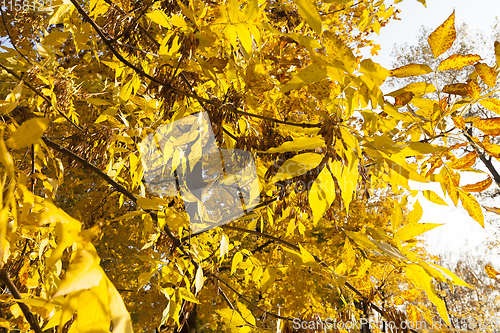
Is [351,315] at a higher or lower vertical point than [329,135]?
lower

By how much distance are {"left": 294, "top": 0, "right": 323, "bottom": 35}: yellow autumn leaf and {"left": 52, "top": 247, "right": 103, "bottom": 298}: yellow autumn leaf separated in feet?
1.65

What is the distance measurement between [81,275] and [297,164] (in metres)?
0.45

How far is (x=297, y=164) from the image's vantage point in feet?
2.03

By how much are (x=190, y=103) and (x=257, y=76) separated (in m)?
0.47

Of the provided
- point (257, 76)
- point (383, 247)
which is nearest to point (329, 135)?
point (383, 247)

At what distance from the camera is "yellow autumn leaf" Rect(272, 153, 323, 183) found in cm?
59

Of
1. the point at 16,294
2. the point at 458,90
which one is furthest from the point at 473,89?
the point at 16,294

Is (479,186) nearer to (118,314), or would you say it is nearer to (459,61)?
(459,61)

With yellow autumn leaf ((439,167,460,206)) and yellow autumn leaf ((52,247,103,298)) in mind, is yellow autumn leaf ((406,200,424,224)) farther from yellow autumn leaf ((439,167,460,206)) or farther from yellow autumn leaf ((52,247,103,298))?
yellow autumn leaf ((52,247,103,298))

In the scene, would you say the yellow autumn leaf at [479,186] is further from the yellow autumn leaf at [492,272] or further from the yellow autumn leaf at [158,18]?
the yellow autumn leaf at [158,18]

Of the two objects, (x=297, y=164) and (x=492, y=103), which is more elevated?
(x=492, y=103)

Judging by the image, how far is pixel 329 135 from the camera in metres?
0.56

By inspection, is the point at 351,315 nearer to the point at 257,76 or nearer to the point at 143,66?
the point at 257,76

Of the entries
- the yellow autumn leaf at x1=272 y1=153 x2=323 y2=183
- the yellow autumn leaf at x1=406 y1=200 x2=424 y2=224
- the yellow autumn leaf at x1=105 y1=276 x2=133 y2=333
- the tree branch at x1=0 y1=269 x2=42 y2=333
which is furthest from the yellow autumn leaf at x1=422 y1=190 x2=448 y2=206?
the tree branch at x1=0 y1=269 x2=42 y2=333
